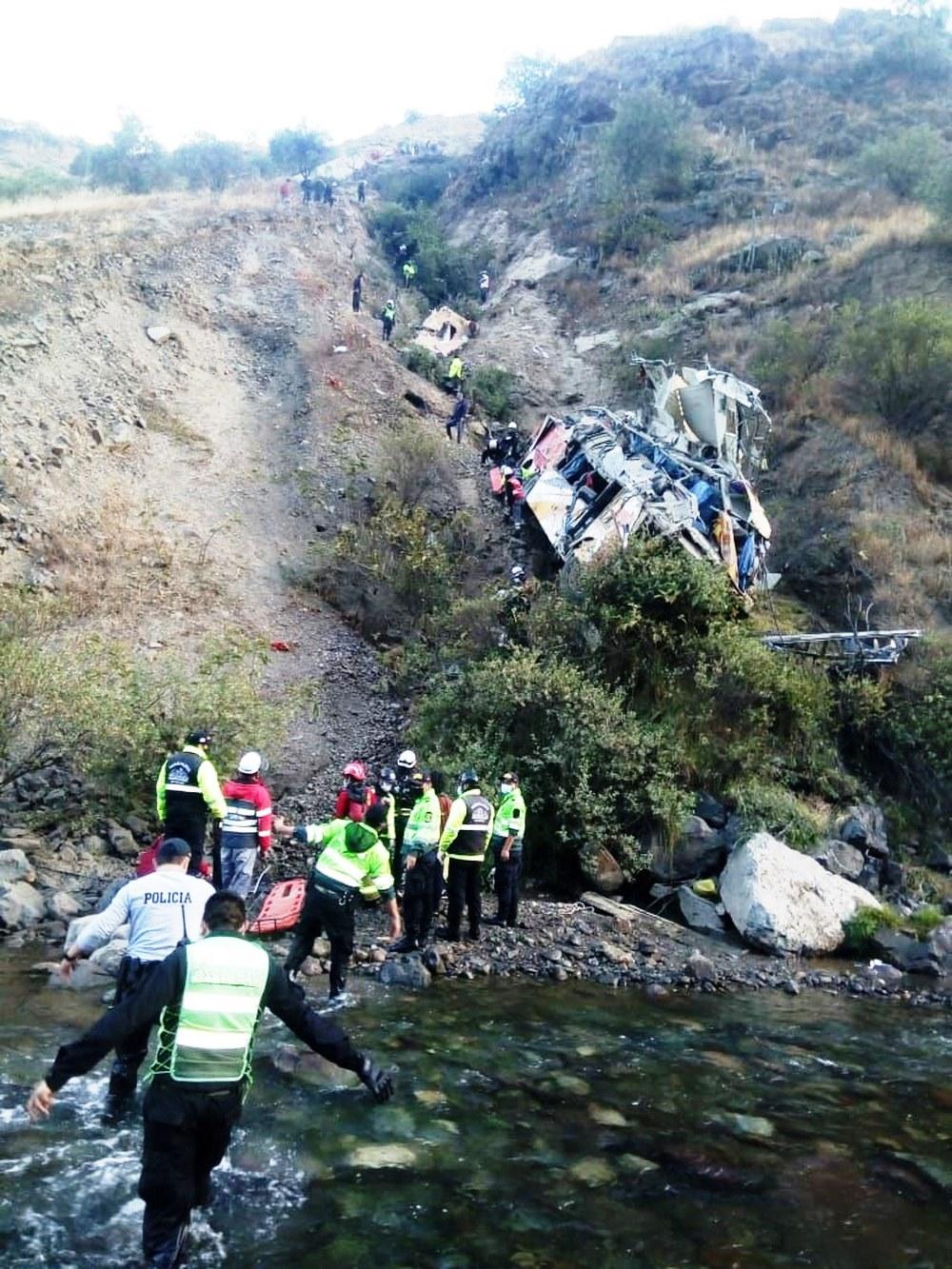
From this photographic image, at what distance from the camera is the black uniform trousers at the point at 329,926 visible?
22.7 feet

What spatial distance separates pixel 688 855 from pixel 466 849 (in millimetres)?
3469

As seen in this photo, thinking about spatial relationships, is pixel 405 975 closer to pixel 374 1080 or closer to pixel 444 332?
pixel 374 1080

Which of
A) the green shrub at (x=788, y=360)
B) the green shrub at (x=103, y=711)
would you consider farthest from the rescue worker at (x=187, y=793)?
the green shrub at (x=788, y=360)

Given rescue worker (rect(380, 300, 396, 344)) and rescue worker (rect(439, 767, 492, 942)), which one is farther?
rescue worker (rect(380, 300, 396, 344))

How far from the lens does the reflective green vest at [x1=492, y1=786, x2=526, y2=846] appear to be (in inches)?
374

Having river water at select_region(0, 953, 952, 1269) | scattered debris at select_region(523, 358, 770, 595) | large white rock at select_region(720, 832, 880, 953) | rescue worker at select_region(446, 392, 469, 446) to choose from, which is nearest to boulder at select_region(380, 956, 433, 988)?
river water at select_region(0, 953, 952, 1269)

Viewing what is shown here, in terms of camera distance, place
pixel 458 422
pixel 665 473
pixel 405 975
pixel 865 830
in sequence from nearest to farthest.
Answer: pixel 405 975
pixel 865 830
pixel 665 473
pixel 458 422

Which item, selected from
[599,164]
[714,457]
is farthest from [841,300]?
[599,164]

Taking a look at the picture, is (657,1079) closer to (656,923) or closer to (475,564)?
(656,923)

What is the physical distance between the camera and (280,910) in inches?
351

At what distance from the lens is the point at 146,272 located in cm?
2620

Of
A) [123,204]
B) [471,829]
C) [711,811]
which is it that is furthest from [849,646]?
[123,204]

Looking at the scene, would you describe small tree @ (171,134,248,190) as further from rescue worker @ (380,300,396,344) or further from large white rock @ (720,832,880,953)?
large white rock @ (720,832,880,953)

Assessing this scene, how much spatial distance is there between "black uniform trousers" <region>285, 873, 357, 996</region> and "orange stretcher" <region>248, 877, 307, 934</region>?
3.82 ft
